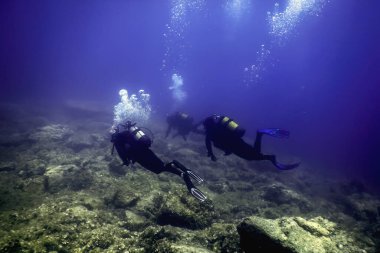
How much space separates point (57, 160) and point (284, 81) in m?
183

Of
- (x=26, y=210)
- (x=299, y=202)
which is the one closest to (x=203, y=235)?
(x=26, y=210)

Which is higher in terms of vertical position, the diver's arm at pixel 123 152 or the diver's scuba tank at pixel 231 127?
the diver's scuba tank at pixel 231 127

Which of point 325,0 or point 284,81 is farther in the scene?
point 284,81

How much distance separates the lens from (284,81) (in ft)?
592

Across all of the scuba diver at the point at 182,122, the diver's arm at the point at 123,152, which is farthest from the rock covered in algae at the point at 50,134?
the diver's arm at the point at 123,152

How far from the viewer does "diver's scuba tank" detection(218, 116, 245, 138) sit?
696 cm

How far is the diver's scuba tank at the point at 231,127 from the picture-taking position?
6961mm

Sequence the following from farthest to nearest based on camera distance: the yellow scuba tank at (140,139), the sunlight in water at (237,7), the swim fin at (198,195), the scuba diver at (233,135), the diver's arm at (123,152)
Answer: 1. the sunlight in water at (237,7)
2. the scuba diver at (233,135)
3. the diver's arm at (123,152)
4. the yellow scuba tank at (140,139)
5. the swim fin at (198,195)

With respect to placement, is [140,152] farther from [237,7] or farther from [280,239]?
[237,7]

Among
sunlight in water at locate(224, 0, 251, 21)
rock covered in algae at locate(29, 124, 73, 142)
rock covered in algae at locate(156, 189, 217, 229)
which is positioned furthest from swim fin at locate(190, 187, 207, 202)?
sunlight in water at locate(224, 0, 251, 21)

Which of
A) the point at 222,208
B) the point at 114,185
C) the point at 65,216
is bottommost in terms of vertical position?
the point at 65,216

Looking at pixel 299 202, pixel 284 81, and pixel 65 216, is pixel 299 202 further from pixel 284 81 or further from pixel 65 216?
pixel 284 81

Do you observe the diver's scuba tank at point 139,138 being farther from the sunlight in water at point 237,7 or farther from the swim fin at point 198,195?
the sunlight in water at point 237,7

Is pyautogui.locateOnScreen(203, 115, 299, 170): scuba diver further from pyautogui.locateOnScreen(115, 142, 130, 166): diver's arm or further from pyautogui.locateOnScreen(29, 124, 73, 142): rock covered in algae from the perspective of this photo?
pyautogui.locateOnScreen(29, 124, 73, 142): rock covered in algae
